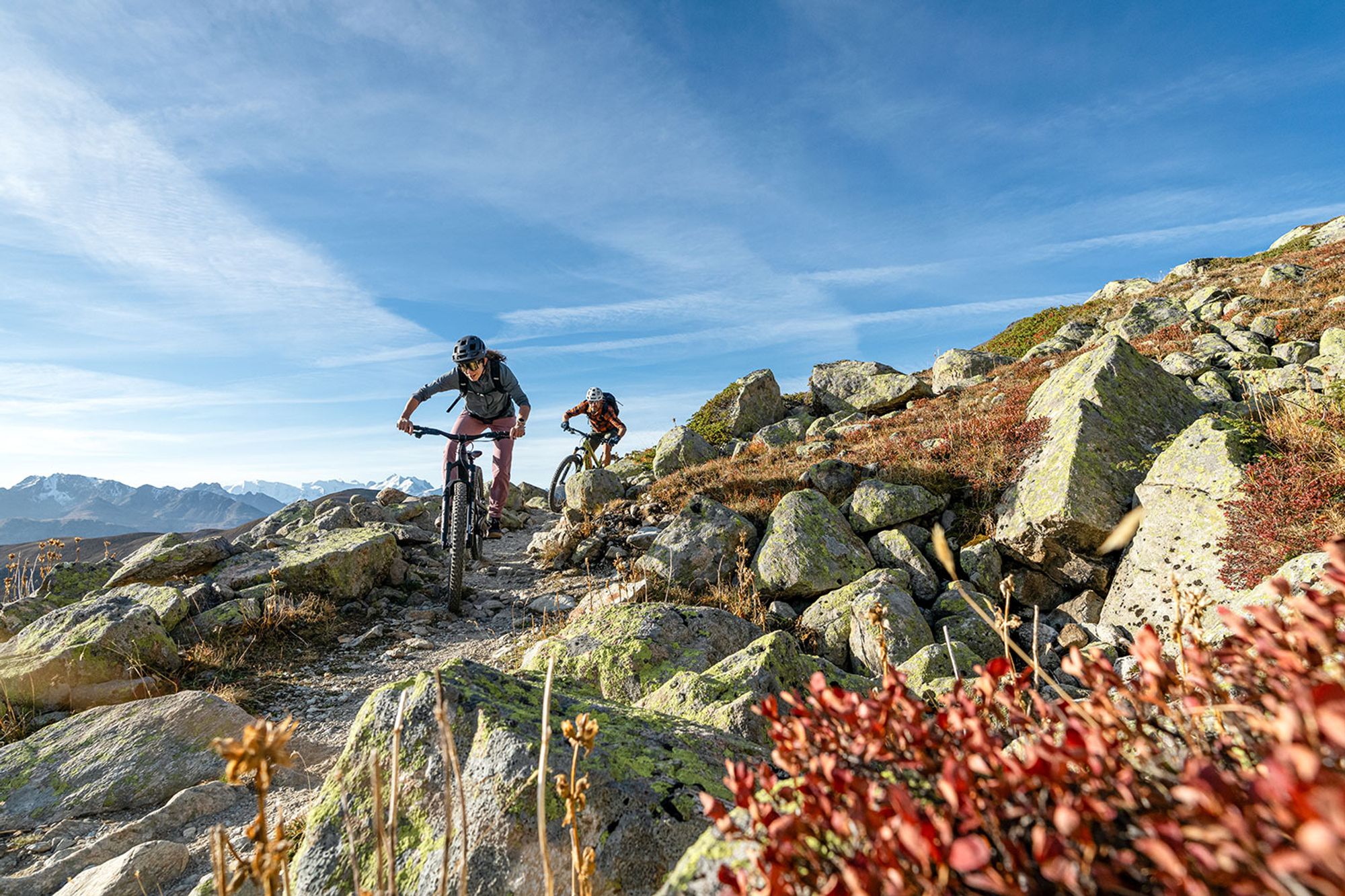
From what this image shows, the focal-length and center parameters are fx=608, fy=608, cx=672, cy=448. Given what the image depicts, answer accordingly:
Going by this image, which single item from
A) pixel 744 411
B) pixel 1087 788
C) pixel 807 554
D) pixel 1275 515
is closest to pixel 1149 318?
pixel 744 411

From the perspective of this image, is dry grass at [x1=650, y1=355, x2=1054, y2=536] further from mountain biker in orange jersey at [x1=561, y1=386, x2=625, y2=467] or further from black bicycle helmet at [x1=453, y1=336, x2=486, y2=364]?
black bicycle helmet at [x1=453, y1=336, x2=486, y2=364]

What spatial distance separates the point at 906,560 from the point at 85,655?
422 inches

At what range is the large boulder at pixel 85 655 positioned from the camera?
277 inches

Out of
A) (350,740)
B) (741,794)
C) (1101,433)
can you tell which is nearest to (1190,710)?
(741,794)

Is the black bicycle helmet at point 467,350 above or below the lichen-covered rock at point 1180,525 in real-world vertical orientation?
above

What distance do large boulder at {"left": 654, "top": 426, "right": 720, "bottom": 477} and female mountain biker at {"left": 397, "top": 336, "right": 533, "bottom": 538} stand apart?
22.8 feet

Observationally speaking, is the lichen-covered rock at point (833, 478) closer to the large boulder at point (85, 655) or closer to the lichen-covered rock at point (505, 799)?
the lichen-covered rock at point (505, 799)

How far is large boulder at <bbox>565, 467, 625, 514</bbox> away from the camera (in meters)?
15.3

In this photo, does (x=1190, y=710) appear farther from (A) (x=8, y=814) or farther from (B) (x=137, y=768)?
(A) (x=8, y=814)

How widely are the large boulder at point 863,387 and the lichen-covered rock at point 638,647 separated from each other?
1539 cm

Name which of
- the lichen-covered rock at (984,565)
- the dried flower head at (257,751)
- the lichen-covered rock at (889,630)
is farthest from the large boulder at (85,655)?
the lichen-covered rock at (984,565)

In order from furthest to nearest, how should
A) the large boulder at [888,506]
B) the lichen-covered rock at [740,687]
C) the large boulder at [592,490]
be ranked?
the large boulder at [592,490] → the large boulder at [888,506] → the lichen-covered rock at [740,687]

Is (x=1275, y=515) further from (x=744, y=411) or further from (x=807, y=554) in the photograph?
(x=744, y=411)

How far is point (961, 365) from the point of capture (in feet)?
77.4
